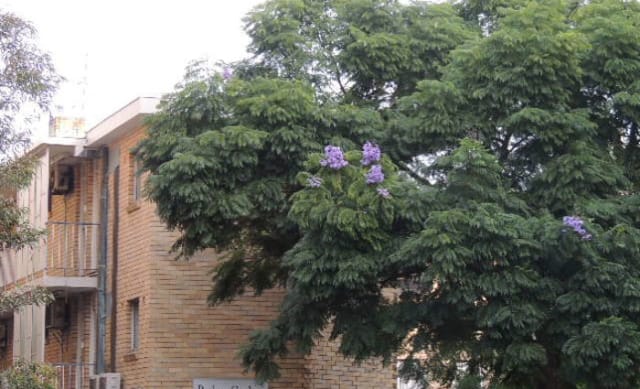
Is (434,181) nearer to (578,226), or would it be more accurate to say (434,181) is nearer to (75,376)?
(578,226)

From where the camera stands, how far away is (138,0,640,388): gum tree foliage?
15367 millimetres

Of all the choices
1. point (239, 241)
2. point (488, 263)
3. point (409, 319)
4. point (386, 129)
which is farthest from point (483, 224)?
point (239, 241)

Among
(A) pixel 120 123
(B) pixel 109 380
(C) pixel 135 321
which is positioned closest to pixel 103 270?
(C) pixel 135 321

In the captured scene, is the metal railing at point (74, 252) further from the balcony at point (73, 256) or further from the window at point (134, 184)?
the window at point (134, 184)

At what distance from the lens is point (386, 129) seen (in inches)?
696

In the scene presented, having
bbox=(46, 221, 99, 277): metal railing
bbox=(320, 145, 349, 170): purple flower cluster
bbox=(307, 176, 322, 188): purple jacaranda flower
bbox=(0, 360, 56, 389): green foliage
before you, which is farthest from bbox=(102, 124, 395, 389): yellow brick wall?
bbox=(320, 145, 349, 170): purple flower cluster

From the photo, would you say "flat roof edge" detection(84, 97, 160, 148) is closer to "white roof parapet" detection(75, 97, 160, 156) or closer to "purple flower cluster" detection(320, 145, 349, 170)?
"white roof parapet" detection(75, 97, 160, 156)

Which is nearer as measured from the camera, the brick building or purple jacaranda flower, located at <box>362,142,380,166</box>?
purple jacaranda flower, located at <box>362,142,380,166</box>

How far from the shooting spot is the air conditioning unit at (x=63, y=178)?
2547cm

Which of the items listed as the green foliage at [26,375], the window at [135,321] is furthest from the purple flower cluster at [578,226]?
the window at [135,321]

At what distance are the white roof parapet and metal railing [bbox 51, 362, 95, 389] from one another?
407 centimetres

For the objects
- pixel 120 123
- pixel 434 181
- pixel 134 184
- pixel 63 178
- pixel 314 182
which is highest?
pixel 120 123

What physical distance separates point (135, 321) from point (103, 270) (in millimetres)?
1658

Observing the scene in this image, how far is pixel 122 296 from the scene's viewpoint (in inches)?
905
